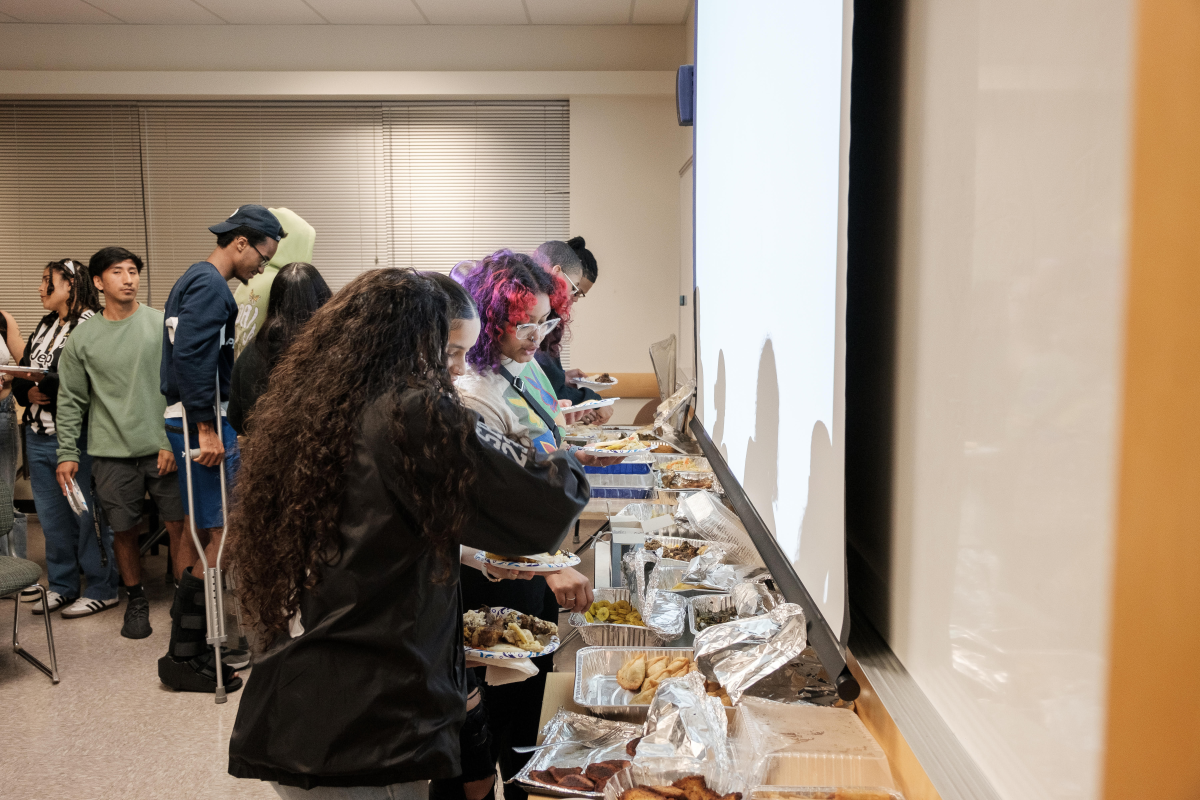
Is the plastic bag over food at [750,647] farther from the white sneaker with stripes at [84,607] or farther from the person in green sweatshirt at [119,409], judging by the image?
the white sneaker with stripes at [84,607]

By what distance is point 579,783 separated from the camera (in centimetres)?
112

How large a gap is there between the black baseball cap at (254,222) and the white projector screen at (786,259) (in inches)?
73.1

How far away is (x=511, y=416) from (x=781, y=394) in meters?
0.83

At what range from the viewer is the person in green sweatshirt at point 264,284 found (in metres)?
3.06

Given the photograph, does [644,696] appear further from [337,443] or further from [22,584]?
[22,584]

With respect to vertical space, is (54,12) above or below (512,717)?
above

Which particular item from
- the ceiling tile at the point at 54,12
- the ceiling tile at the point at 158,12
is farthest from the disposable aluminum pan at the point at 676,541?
the ceiling tile at the point at 54,12

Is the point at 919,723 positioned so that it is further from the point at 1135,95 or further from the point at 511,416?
the point at 511,416

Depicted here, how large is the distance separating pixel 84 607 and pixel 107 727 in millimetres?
1245

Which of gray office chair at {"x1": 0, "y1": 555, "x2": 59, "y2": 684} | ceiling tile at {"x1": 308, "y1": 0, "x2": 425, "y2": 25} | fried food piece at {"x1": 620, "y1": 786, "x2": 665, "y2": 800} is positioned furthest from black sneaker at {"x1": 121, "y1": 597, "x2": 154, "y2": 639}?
ceiling tile at {"x1": 308, "y1": 0, "x2": 425, "y2": 25}

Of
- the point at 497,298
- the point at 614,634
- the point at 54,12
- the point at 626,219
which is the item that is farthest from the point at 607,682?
the point at 54,12

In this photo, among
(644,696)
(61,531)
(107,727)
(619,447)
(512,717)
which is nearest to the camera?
(644,696)

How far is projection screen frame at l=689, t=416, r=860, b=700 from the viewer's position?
38.6 inches

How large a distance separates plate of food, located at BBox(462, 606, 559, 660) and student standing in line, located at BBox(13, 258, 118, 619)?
3.03 meters
